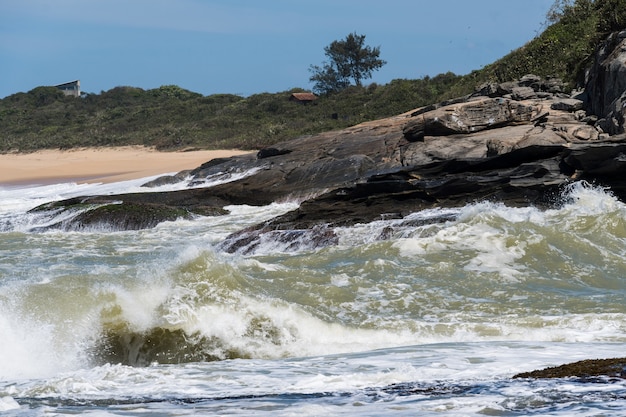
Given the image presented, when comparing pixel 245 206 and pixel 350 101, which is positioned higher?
pixel 350 101

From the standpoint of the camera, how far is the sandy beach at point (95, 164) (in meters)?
40.9

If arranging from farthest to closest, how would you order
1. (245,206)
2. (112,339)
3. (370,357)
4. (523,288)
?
(245,206)
(523,288)
(112,339)
(370,357)

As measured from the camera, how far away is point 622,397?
5.02 m

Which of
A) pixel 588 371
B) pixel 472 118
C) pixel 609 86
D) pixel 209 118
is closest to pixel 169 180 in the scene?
pixel 472 118

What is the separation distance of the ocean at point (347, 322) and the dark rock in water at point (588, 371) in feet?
0.45

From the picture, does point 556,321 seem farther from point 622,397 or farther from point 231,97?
point 231,97

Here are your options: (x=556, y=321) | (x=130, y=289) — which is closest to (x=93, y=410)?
(x=130, y=289)

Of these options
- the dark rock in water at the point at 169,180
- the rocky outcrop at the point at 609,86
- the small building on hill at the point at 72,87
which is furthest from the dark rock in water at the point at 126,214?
the small building on hill at the point at 72,87

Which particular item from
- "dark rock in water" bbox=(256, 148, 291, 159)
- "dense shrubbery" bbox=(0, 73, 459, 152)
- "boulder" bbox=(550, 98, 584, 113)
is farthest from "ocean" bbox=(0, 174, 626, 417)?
"dense shrubbery" bbox=(0, 73, 459, 152)

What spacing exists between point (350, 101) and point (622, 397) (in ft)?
170

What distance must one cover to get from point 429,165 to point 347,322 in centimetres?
882

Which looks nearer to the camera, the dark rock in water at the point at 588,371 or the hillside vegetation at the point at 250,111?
the dark rock in water at the point at 588,371

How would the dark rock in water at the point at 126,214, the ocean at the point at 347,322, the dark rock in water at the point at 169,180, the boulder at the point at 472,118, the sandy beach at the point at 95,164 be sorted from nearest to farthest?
the ocean at the point at 347,322 → the dark rock in water at the point at 126,214 → the boulder at the point at 472,118 → the dark rock in water at the point at 169,180 → the sandy beach at the point at 95,164

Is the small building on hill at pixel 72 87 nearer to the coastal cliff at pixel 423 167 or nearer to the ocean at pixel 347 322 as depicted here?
the coastal cliff at pixel 423 167
